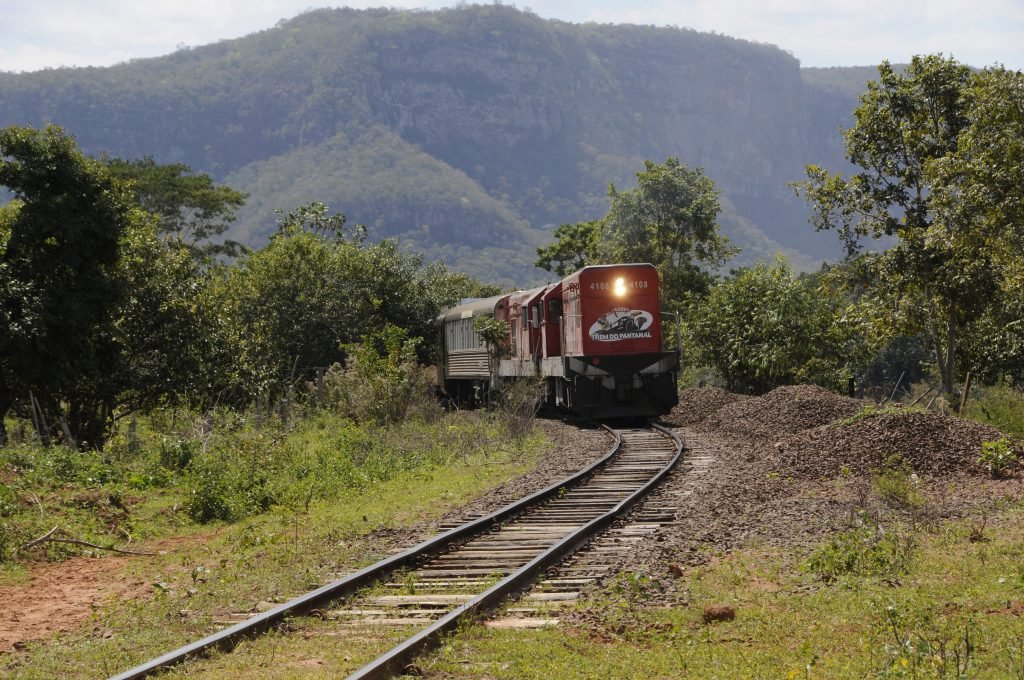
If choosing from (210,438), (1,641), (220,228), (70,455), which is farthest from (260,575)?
(220,228)

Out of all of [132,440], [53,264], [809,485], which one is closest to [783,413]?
[809,485]

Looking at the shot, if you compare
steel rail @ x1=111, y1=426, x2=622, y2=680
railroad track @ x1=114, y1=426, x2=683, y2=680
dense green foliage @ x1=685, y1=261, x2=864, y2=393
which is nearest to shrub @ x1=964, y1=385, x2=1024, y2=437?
dense green foliage @ x1=685, y1=261, x2=864, y2=393

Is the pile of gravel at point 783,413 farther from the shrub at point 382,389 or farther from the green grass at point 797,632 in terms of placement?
the green grass at point 797,632

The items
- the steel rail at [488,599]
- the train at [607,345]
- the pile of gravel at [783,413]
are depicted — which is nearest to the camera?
the steel rail at [488,599]

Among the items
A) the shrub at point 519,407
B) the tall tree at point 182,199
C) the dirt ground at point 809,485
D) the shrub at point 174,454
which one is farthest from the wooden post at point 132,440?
the tall tree at point 182,199

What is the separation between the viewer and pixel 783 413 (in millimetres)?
22016

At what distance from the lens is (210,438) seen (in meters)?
19.5

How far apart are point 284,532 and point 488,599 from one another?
16.0 ft

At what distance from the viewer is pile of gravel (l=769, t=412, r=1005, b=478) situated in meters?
14.1

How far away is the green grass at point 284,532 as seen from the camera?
772 centimetres

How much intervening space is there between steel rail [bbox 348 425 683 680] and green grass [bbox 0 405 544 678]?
971mm

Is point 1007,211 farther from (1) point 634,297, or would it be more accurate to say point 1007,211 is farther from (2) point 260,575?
(2) point 260,575

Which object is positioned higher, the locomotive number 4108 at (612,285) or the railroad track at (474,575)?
the locomotive number 4108 at (612,285)

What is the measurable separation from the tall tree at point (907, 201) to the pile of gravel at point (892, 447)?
33.2 feet
